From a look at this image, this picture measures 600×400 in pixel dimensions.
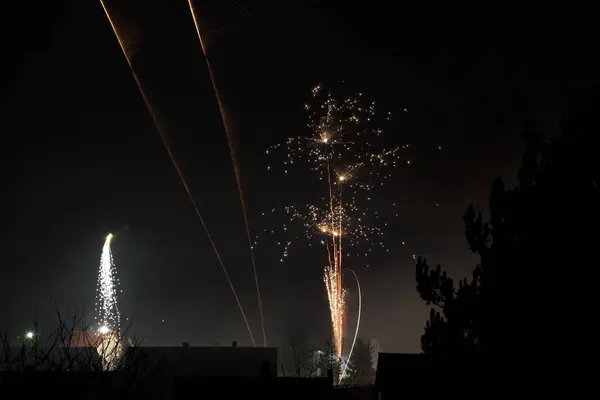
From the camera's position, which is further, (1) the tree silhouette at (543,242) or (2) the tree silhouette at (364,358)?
(2) the tree silhouette at (364,358)

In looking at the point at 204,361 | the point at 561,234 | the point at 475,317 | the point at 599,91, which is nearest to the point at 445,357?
the point at 475,317

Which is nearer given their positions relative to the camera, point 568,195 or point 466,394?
point 568,195

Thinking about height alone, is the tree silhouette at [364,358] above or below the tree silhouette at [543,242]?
above

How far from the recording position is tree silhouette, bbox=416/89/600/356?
1138cm

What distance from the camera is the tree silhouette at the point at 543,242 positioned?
11383mm

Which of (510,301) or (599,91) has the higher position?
(599,91)

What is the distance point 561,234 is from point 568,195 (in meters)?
0.75

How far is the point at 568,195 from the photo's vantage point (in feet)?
38.8

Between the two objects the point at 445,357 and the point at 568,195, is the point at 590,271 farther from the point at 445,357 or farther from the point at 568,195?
the point at 445,357

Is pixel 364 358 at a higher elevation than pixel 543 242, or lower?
higher

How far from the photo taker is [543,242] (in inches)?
472

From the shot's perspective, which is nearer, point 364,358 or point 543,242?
point 543,242

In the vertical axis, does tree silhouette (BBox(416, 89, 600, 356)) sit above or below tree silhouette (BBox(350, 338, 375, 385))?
below

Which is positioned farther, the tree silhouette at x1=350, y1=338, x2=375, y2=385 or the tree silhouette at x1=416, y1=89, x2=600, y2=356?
the tree silhouette at x1=350, y1=338, x2=375, y2=385
